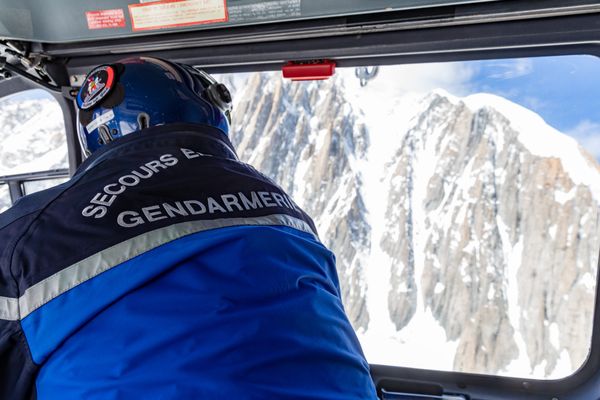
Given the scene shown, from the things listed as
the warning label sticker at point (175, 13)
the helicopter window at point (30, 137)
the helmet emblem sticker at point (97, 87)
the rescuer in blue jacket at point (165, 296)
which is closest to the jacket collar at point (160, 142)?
the rescuer in blue jacket at point (165, 296)

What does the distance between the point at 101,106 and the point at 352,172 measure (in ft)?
6.32

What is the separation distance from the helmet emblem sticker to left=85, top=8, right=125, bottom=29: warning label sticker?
46.4 inches

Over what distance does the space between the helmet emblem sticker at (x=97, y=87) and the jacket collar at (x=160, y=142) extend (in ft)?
1.33

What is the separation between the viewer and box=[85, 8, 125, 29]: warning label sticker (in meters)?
2.45

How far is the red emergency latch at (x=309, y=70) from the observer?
91.1 inches

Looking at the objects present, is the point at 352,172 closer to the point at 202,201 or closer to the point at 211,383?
the point at 202,201

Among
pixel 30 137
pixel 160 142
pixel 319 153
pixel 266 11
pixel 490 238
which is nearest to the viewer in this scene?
pixel 160 142

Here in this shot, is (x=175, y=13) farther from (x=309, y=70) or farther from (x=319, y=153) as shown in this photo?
(x=319, y=153)

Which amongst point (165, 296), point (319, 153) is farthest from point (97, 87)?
point (319, 153)

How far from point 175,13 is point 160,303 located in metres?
2.01

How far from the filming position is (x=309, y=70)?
2.34 meters

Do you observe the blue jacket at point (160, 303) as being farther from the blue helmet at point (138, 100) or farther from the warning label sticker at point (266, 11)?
the warning label sticker at point (266, 11)

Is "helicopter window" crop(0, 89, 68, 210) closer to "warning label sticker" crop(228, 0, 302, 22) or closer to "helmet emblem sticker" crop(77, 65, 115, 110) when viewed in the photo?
"warning label sticker" crop(228, 0, 302, 22)

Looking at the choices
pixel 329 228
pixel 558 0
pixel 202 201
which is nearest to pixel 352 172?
pixel 329 228
